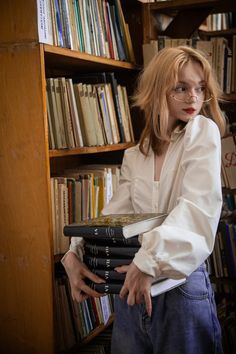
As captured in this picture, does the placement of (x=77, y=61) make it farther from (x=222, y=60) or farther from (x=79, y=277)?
(x=79, y=277)

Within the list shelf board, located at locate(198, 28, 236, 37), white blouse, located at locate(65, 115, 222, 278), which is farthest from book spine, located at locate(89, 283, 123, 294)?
shelf board, located at locate(198, 28, 236, 37)

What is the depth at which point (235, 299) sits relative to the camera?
8.88ft

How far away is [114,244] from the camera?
4.46 feet

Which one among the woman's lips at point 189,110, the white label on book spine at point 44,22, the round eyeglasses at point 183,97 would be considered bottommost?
the woman's lips at point 189,110

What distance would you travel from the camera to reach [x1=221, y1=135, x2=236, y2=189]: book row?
2514mm

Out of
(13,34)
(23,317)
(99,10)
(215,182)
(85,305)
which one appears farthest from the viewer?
(99,10)

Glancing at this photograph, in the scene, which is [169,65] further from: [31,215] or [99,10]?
[99,10]

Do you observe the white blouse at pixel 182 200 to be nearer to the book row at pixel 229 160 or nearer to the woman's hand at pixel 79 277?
the woman's hand at pixel 79 277

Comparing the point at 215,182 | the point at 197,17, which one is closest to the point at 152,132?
the point at 215,182

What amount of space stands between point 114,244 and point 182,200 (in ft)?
0.81

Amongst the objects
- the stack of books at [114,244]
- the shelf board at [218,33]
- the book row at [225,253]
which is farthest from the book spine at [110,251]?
the shelf board at [218,33]

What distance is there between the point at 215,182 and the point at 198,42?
1380mm

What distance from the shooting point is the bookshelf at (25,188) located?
5.52 ft

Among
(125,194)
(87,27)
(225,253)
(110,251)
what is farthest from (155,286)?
(225,253)
